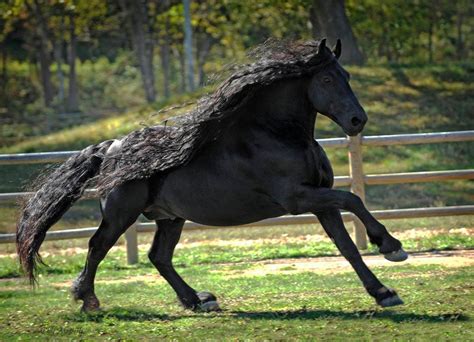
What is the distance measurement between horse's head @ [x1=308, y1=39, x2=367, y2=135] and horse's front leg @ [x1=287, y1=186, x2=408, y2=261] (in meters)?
0.49

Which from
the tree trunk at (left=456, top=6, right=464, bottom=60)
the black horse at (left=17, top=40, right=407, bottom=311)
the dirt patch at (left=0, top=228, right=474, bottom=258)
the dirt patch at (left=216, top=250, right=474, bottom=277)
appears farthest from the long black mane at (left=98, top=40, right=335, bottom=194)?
the tree trunk at (left=456, top=6, right=464, bottom=60)

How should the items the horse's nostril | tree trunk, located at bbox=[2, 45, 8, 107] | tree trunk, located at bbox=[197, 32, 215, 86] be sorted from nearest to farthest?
the horse's nostril → tree trunk, located at bbox=[197, 32, 215, 86] → tree trunk, located at bbox=[2, 45, 8, 107]

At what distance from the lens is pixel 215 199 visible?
827 cm

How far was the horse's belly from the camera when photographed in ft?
26.8

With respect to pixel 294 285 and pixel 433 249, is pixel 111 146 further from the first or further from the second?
pixel 433 249

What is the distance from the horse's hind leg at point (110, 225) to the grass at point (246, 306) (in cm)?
20

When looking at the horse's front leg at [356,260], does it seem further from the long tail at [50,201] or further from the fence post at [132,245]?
the fence post at [132,245]

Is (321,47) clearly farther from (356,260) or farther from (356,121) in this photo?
(356,260)

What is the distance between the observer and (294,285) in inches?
387

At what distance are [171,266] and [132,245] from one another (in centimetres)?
331

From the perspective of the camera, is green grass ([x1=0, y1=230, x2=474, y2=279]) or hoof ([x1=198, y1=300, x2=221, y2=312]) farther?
green grass ([x1=0, y1=230, x2=474, y2=279])

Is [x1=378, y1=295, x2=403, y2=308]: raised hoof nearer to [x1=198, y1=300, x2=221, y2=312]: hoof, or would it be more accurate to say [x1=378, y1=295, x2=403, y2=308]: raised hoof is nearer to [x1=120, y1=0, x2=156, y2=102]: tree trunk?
[x1=198, y1=300, x2=221, y2=312]: hoof

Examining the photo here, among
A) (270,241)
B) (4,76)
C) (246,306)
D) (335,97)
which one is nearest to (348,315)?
(246,306)

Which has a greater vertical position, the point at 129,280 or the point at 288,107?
the point at 288,107
